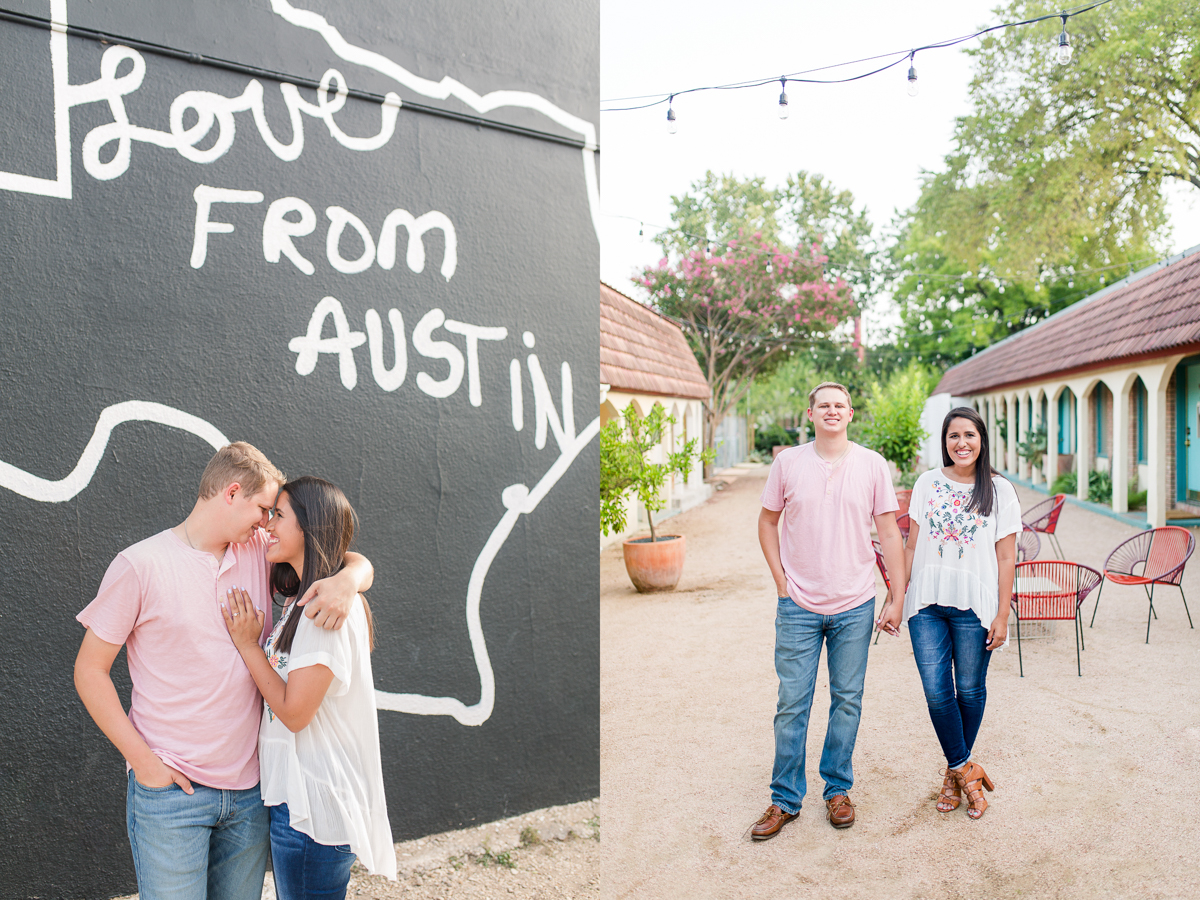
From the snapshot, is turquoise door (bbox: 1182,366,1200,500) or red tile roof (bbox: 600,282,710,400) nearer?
red tile roof (bbox: 600,282,710,400)

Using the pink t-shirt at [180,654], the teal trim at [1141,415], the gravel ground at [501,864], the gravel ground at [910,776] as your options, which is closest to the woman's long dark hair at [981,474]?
the gravel ground at [910,776]

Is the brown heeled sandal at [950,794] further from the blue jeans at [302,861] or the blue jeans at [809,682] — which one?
the blue jeans at [302,861]

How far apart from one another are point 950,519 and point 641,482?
4808 millimetres

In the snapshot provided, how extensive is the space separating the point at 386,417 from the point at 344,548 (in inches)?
61.3

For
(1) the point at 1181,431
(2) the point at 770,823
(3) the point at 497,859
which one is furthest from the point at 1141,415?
(3) the point at 497,859

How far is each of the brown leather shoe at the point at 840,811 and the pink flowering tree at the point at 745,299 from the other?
2120 cm

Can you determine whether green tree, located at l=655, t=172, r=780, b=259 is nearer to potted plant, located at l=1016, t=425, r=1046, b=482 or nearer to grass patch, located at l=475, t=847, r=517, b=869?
potted plant, located at l=1016, t=425, r=1046, b=482

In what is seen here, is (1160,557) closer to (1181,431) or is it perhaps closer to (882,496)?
(882,496)

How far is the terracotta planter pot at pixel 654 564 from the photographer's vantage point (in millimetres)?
9188

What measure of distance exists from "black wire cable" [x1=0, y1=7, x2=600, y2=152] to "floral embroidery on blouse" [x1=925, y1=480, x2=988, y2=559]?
2426 mm

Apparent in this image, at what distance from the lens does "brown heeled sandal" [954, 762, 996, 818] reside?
12.7 feet

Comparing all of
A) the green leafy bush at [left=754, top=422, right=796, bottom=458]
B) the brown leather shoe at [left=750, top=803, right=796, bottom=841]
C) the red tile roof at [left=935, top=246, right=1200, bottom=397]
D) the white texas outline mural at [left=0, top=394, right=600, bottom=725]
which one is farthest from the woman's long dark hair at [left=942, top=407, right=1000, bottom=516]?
the green leafy bush at [left=754, top=422, right=796, bottom=458]

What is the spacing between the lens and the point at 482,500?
3.96 m

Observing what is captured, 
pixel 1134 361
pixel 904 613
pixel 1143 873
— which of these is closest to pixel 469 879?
pixel 904 613
